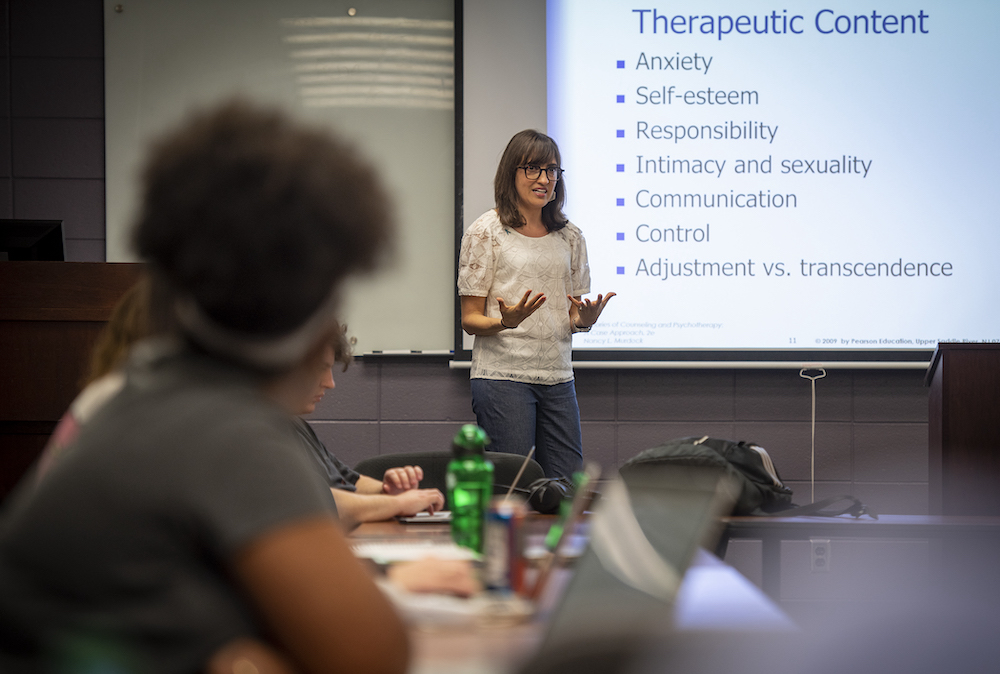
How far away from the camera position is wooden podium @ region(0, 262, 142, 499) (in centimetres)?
227

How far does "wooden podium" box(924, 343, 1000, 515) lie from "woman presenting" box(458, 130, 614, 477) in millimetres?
1145

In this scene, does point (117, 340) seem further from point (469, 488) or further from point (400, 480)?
point (400, 480)

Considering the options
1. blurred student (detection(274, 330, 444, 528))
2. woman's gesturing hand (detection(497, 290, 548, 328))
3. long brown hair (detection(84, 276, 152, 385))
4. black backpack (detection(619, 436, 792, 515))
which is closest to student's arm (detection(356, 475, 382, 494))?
blurred student (detection(274, 330, 444, 528))

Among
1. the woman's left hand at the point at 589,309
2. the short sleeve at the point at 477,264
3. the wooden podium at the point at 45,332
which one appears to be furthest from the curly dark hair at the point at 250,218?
the short sleeve at the point at 477,264

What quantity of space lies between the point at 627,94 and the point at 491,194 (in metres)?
0.70

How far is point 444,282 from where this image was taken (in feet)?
11.7

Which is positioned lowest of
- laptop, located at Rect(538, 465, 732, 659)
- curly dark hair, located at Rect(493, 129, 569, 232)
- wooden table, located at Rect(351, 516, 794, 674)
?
wooden table, located at Rect(351, 516, 794, 674)

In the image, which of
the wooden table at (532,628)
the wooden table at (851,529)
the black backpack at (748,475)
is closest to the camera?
the wooden table at (532,628)

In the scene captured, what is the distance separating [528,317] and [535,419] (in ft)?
1.24

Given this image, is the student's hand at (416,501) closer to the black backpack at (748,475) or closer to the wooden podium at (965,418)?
the black backpack at (748,475)

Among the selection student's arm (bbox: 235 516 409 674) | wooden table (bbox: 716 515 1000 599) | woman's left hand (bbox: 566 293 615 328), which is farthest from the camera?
woman's left hand (bbox: 566 293 615 328)

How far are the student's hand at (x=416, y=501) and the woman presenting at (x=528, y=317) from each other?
1.09 m

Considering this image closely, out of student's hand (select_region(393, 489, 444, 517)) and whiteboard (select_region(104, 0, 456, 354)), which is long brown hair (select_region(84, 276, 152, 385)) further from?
whiteboard (select_region(104, 0, 456, 354))

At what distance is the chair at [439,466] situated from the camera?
7.29 ft
